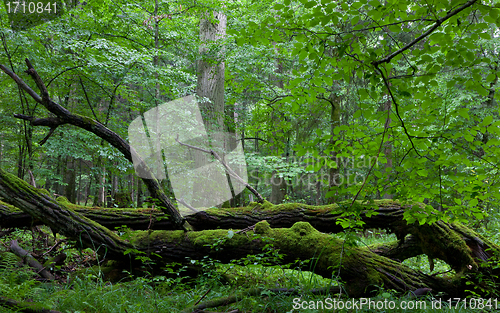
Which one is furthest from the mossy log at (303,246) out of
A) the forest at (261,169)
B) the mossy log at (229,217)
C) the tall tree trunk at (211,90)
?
the tall tree trunk at (211,90)

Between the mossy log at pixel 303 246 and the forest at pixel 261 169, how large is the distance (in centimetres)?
2

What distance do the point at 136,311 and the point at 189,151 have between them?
17.8 ft

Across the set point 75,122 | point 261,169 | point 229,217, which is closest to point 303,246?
point 229,217

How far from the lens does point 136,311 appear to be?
8.53 feet

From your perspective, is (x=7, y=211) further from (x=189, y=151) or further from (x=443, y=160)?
(x=443, y=160)

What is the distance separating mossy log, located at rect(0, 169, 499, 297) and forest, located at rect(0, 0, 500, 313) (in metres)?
0.02

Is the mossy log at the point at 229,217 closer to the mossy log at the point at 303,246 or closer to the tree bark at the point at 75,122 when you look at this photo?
the mossy log at the point at 303,246

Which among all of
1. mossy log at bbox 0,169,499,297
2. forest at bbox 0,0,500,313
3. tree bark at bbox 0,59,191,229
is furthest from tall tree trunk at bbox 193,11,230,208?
tree bark at bbox 0,59,191,229

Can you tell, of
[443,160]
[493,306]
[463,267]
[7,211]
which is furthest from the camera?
[7,211]

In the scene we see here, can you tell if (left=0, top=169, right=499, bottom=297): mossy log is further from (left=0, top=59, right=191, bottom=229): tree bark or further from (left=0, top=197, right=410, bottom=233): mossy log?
(left=0, top=59, right=191, bottom=229): tree bark

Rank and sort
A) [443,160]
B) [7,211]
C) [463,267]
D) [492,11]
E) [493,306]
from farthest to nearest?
[7,211] < [463,267] < [493,306] < [443,160] < [492,11]

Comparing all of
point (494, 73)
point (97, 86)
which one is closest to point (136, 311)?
point (494, 73)

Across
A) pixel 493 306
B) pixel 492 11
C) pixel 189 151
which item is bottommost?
pixel 493 306

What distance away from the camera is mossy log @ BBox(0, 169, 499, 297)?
3.71 meters
